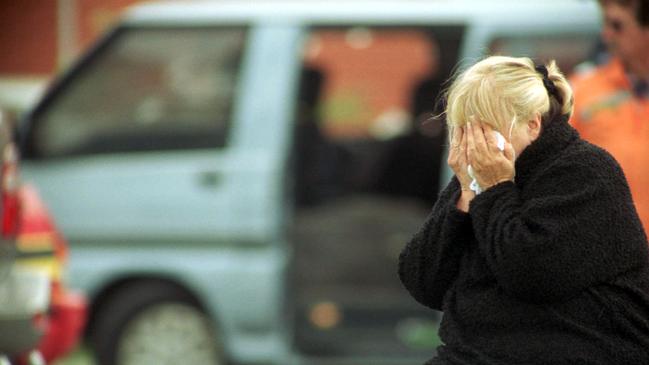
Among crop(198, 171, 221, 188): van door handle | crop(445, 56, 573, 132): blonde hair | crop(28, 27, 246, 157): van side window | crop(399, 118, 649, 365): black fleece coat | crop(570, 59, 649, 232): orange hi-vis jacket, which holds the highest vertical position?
crop(28, 27, 246, 157): van side window

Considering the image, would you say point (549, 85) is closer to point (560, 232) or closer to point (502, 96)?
point (502, 96)

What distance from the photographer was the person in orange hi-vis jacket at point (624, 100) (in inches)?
167

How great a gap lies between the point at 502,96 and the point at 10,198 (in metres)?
2.14

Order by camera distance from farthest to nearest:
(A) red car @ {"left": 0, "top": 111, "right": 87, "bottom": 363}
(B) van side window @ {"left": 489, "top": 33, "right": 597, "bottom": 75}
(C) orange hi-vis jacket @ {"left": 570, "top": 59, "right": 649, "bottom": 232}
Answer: (B) van side window @ {"left": 489, "top": 33, "right": 597, "bottom": 75}
(A) red car @ {"left": 0, "top": 111, "right": 87, "bottom": 363}
(C) orange hi-vis jacket @ {"left": 570, "top": 59, "right": 649, "bottom": 232}

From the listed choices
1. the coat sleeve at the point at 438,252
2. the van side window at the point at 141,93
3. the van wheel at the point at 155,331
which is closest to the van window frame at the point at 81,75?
the van side window at the point at 141,93

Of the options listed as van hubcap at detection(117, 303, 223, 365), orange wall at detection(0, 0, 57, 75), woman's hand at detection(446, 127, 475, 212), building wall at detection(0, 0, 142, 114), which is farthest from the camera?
orange wall at detection(0, 0, 57, 75)

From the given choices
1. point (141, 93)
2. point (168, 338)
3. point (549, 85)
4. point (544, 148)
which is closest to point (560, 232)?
point (544, 148)

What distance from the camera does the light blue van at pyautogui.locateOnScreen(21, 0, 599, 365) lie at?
276 inches

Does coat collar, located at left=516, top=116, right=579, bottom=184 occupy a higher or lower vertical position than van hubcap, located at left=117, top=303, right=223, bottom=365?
higher

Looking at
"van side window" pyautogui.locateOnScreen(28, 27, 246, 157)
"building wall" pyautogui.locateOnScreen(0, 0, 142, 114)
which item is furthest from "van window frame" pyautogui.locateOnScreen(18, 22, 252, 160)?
"building wall" pyautogui.locateOnScreen(0, 0, 142, 114)

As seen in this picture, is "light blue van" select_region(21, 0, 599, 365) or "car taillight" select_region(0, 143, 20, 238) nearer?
"car taillight" select_region(0, 143, 20, 238)

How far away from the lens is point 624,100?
14.2 feet

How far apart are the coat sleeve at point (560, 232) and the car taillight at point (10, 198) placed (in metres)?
1.95

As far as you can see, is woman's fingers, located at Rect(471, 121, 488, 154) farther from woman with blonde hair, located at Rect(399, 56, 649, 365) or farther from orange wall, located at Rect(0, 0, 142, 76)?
orange wall, located at Rect(0, 0, 142, 76)
